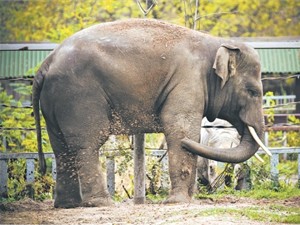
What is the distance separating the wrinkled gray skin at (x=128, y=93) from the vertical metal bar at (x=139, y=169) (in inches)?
20.3

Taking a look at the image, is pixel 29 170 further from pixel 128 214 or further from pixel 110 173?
pixel 128 214

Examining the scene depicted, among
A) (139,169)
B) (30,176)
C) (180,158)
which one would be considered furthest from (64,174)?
(180,158)

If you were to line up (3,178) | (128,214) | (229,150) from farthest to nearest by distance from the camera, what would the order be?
(3,178), (229,150), (128,214)

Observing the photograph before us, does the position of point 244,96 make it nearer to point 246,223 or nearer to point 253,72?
point 253,72

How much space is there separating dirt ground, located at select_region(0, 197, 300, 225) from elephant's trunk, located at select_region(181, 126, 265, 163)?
0.57 m

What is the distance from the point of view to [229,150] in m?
14.6

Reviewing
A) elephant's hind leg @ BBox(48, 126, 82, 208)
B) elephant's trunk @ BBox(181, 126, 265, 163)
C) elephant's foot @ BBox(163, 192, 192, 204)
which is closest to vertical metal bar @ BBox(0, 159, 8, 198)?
elephant's hind leg @ BBox(48, 126, 82, 208)

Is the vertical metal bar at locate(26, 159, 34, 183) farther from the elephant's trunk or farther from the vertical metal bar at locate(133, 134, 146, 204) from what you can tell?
the elephant's trunk

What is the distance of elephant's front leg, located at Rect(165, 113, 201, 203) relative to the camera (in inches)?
558

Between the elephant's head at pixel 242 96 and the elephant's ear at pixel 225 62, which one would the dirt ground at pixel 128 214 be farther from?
the elephant's ear at pixel 225 62

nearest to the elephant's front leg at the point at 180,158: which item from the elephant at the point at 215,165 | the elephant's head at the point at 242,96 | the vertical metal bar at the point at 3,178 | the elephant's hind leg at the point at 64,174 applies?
the elephant's head at the point at 242,96

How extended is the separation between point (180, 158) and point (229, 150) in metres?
0.77

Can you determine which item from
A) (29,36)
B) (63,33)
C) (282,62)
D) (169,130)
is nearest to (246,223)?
(169,130)

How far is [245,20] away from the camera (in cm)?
3538
